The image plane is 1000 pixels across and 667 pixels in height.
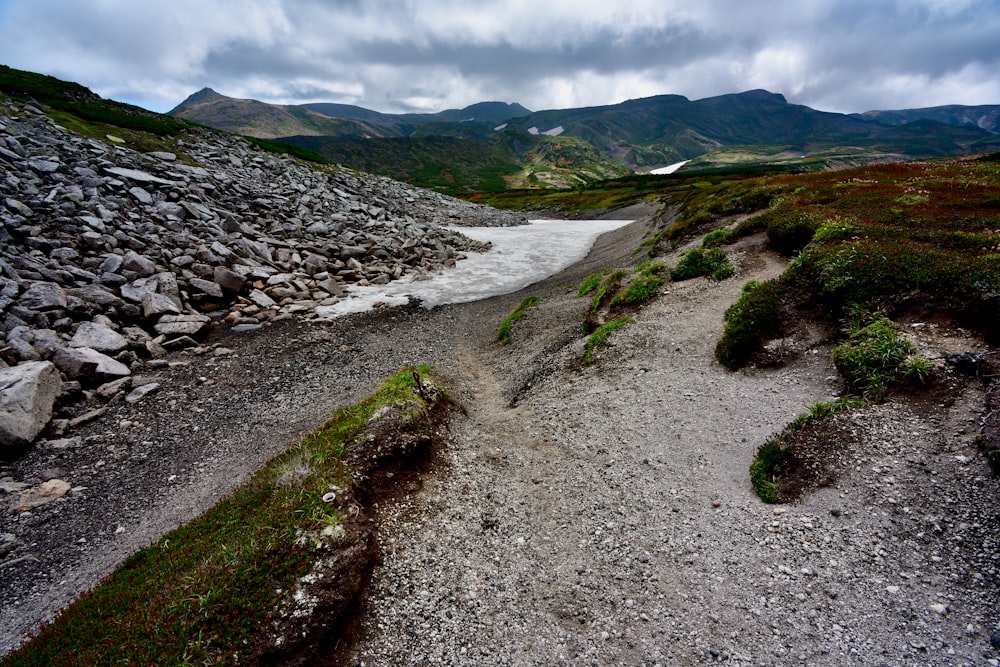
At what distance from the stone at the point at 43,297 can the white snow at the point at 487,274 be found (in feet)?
37.8

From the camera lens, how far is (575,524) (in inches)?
363

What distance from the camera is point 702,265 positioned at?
20.7 meters

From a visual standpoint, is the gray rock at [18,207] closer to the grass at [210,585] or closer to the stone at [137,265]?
the stone at [137,265]

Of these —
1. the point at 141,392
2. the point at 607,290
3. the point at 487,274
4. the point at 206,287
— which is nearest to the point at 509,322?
the point at 607,290

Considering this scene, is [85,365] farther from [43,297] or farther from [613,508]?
[613,508]

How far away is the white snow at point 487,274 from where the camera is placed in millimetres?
31188

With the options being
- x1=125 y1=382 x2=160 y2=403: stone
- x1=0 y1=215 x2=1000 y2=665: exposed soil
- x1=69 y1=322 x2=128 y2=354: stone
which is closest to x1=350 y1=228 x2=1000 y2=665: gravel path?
x1=0 y1=215 x2=1000 y2=665: exposed soil

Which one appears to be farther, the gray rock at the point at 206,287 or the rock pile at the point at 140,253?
the gray rock at the point at 206,287

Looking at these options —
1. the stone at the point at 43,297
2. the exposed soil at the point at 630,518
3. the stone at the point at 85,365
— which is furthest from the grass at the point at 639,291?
the stone at the point at 43,297

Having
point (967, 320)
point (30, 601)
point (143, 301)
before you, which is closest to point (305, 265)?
point (143, 301)

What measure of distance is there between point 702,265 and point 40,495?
2588 cm

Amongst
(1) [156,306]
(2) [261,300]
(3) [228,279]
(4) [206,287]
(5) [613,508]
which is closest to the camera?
(5) [613,508]

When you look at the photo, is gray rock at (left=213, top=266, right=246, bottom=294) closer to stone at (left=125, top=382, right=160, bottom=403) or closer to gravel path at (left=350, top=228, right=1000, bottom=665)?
stone at (left=125, top=382, right=160, bottom=403)

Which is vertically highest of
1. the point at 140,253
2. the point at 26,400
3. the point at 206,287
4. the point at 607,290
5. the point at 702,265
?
the point at 702,265
